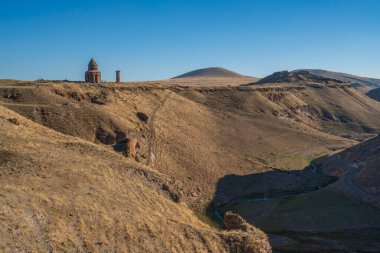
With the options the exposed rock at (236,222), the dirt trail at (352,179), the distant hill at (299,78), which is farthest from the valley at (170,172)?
the distant hill at (299,78)

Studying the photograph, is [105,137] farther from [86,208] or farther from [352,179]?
[352,179]

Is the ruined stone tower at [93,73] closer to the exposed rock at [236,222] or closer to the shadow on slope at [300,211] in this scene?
the shadow on slope at [300,211]

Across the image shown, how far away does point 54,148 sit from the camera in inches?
1256

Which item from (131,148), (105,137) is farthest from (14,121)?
(131,148)

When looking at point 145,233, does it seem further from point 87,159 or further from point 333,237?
point 333,237

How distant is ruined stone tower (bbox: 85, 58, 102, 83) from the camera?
65500 millimetres

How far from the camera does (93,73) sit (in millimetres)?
65375

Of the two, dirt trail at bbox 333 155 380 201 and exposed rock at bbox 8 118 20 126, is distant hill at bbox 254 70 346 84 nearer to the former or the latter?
dirt trail at bbox 333 155 380 201

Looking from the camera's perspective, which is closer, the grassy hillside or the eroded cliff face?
the grassy hillside

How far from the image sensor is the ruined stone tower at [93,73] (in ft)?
215

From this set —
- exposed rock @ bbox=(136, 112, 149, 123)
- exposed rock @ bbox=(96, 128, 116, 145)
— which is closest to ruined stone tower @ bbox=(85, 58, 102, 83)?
exposed rock @ bbox=(136, 112, 149, 123)

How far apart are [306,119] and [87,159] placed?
2694 inches

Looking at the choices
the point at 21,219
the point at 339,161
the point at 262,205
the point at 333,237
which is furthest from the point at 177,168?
the point at 21,219

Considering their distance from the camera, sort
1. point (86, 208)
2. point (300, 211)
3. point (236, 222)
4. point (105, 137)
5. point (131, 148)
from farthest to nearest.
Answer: point (105, 137), point (131, 148), point (300, 211), point (236, 222), point (86, 208)
